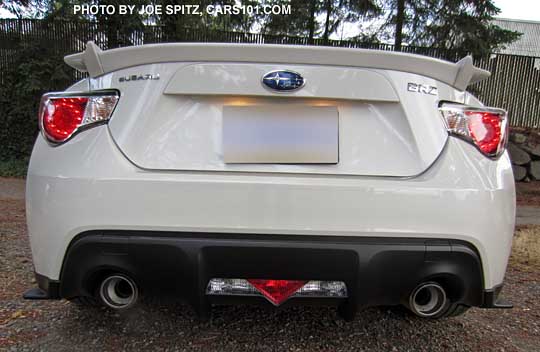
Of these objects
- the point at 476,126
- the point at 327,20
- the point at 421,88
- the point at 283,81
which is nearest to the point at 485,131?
the point at 476,126

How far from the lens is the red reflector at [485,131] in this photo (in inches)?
56.5

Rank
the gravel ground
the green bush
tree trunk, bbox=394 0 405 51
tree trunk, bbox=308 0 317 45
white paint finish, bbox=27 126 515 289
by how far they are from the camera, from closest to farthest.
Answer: white paint finish, bbox=27 126 515 289 → the gravel ground → the green bush → tree trunk, bbox=394 0 405 51 → tree trunk, bbox=308 0 317 45

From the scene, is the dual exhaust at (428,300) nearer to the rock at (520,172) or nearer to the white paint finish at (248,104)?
the white paint finish at (248,104)

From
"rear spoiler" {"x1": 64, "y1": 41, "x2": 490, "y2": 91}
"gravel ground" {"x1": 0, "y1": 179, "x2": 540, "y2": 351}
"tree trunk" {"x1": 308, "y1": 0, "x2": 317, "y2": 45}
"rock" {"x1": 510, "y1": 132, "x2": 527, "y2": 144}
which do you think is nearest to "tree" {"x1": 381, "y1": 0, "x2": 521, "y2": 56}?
"tree trunk" {"x1": 308, "y1": 0, "x2": 317, "y2": 45}

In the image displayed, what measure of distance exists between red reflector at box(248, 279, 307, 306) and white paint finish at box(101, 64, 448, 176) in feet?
1.36

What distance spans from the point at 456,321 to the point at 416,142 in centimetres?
128

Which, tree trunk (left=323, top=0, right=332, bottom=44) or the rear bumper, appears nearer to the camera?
the rear bumper

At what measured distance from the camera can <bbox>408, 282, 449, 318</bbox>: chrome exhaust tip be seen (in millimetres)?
1417

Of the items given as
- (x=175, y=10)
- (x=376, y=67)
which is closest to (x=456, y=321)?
(x=376, y=67)

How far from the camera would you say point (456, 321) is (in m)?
2.11

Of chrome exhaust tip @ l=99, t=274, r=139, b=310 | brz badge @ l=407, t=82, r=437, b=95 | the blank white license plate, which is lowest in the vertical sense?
chrome exhaust tip @ l=99, t=274, r=139, b=310

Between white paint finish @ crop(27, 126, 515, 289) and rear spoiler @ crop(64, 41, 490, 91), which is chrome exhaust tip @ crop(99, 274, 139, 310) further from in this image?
rear spoiler @ crop(64, 41, 490, 91)

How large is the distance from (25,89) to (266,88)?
7.92 metres

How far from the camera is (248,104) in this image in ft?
4.58
